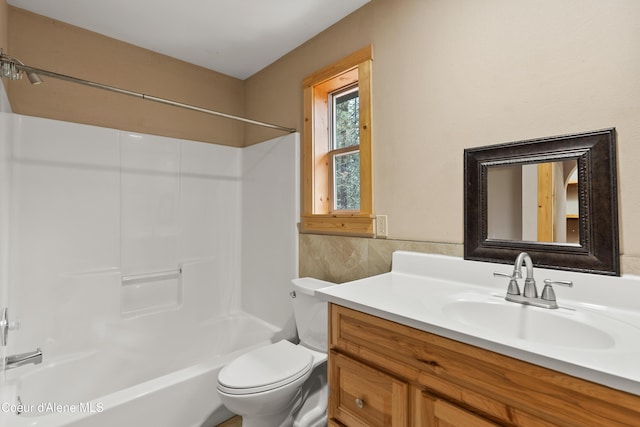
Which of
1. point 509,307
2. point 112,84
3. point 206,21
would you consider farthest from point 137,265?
point 509,307

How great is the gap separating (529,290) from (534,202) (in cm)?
37

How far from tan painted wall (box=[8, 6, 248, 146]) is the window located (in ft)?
3.42

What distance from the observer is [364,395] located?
106 cm

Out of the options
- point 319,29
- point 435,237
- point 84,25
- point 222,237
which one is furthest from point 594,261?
point 84,25

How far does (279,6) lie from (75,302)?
2.24 m

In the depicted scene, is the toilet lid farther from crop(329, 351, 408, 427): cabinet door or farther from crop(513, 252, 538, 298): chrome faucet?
crop(513, 252, 538, 298): chrome faucet

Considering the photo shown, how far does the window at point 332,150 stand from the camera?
6.50 feet

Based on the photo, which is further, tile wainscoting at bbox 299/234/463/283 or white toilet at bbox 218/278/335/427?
tile wainscoting at bbox 299/234/463/283

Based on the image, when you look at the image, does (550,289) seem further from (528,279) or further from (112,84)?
(112,84)

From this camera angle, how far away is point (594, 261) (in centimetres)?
106

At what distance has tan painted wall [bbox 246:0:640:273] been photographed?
1.04m

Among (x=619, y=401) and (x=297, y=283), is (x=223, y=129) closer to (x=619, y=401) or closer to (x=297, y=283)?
(x=297, y=283)

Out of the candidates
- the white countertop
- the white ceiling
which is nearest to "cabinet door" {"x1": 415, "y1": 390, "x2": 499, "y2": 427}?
the white countertop

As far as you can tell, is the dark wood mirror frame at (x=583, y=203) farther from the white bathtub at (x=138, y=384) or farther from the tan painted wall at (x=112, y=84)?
the tan painted wall at (x=112, y=84)
